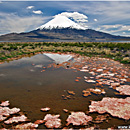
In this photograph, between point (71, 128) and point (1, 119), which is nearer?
point (71, 128)

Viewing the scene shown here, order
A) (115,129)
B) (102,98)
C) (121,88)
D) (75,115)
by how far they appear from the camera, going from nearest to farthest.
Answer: (115,129)
(75,115)
(102,98)
(121,88)

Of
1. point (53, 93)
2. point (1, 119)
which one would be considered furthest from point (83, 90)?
point (1, 119)

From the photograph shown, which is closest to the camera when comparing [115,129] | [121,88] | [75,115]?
[115,129]

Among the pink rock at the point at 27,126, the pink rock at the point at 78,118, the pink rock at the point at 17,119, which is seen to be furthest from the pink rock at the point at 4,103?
the pink rock at the point at 78,118

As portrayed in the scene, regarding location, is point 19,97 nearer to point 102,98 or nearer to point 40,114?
point 40,114

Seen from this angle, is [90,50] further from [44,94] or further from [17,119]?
[17,119]

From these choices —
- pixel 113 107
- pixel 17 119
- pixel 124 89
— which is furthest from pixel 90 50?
pixel 17 119
